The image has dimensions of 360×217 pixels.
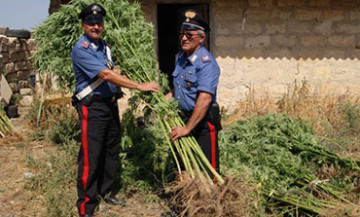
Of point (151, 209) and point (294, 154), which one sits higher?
point (294, 154)

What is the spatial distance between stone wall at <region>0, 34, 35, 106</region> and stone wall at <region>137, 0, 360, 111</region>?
464 centimetres

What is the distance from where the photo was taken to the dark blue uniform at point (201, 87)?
129 inches

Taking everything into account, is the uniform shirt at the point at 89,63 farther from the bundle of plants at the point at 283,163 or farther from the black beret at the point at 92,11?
the bundle of plants at the point at 283,163

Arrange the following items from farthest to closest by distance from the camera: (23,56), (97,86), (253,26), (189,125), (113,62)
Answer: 1. (23,56)
2. (253,26)
3. (113,62)
4. (97,86)
5. (189,125)

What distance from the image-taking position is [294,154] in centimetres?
471

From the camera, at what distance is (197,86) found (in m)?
3.35

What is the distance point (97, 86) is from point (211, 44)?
3939 mm

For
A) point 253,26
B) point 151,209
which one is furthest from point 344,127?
point 151,209

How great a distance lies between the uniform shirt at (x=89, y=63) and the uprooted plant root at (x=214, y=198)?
128 cm

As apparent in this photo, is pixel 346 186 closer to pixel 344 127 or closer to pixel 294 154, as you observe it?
pixel 294 154

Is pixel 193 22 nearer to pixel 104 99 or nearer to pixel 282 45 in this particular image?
pixel 104 99

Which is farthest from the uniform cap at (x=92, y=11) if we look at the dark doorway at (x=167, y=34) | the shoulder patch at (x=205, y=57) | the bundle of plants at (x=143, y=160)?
the dark doorway at (x=167, y=34)

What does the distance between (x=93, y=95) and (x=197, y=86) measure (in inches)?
42.3

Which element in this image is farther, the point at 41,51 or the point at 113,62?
the point at 41,51
